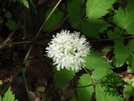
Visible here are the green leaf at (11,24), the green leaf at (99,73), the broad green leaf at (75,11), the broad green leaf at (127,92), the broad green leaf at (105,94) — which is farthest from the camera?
the green leaf at (11,24)

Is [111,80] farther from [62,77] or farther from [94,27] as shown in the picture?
[94,27]

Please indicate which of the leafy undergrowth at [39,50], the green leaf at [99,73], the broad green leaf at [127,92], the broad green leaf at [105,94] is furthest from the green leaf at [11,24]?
the broad green leaf at [127,92]

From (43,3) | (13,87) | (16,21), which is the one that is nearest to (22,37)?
(16,21)

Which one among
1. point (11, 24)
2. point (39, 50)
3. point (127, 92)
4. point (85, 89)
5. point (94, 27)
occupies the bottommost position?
point (127, 92)

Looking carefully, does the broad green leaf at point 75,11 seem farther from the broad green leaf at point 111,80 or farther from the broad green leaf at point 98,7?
the broad green leaf at point 111,80

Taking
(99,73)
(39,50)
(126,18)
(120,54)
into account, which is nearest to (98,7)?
(126,18)

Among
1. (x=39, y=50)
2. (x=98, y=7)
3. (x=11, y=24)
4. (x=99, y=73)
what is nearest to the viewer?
(x=99, y=73)

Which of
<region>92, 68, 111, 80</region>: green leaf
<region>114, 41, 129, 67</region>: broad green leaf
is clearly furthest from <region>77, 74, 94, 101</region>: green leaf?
<region>114, 41, 129, 67</region>: broad green leaf
